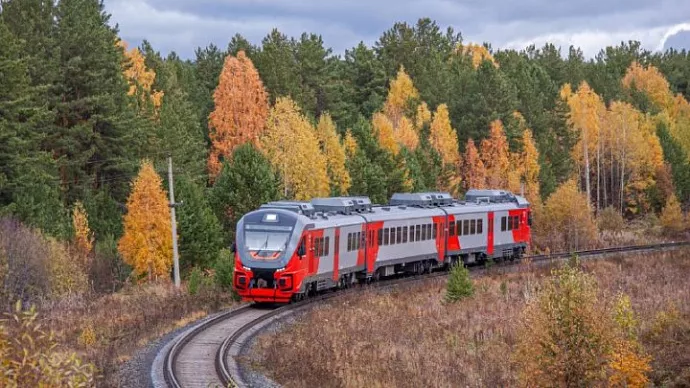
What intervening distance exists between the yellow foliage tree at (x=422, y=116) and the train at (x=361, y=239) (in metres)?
28.6

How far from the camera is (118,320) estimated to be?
28.7 metres

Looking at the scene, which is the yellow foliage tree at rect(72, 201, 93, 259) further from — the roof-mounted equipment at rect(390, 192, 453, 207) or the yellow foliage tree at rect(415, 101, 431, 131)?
the yellow foliage tree at rect(415, 101, 431, 131)

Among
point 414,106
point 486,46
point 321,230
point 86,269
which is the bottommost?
point 86,269

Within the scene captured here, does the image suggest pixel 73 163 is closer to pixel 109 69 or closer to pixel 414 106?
pixel 109 69

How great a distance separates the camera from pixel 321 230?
1231 inches

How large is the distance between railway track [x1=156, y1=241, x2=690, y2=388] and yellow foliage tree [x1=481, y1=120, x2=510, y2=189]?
144 ft

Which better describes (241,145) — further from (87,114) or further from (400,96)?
(400,96)

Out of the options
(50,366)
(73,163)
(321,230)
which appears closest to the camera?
(50,366)

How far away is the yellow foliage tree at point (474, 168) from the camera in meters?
74.8

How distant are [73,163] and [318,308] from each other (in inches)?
1078

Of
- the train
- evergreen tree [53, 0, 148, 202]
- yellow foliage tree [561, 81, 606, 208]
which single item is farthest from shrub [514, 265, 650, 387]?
yellow foliage tree [561, 81, 606, 208]

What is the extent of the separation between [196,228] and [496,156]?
105 ft

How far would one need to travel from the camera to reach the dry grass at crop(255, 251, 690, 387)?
20.7 m

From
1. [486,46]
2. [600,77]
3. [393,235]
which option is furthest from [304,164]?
[486,46]
